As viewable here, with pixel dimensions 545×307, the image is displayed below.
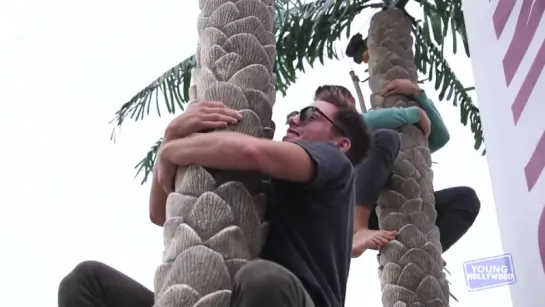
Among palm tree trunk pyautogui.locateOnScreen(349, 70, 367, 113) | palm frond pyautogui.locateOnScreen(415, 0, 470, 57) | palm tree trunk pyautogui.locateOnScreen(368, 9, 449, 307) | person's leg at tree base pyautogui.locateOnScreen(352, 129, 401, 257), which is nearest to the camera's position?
palm tree trunk pyautogui.locateOnScreen(368, 9, 449, 307)

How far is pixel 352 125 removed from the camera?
2.52 meters

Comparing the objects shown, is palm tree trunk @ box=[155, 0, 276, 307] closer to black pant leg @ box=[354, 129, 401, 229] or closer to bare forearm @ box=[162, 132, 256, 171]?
bare forearm @ box=[162, 132, 256, 171]

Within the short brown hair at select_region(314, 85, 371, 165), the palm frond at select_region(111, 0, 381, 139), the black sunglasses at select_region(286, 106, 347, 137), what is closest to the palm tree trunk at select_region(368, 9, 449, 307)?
the palm frond at select_region(111, 0, 381, 139)

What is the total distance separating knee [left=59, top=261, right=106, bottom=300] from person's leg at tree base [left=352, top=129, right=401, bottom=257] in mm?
1926

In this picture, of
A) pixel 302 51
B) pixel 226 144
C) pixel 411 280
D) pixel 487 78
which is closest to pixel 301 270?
pixel 226 144

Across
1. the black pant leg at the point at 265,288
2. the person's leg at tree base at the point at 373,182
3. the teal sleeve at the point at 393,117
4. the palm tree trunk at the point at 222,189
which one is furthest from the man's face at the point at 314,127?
the teal sleeve at the point at 393,117

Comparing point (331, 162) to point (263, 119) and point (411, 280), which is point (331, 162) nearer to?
point (263, 119)

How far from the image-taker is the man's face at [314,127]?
8.05 ft

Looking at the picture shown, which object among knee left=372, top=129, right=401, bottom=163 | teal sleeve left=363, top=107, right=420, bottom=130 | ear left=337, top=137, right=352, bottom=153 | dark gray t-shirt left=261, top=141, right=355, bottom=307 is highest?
teal sleeve left=363, top=107, right=420, bottom=130

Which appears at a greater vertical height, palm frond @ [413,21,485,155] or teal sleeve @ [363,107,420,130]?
palm frond @ [413,21,485,155]

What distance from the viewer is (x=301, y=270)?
202 centimetres

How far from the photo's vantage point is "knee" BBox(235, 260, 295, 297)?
170cm

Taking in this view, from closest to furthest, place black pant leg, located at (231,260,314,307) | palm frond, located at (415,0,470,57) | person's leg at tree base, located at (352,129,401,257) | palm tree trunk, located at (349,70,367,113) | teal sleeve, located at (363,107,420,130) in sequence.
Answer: black pant leg, located at (231,260,314,307)
person's leg at tree base, located at (352,129,401,257)
teal sleeve, located at (363,107,420,130)
palm tree trunk, located at (349,70,367,113)
palm frond, located at (415,0,470,57)

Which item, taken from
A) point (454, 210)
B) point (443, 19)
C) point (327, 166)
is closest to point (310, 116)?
point (327, 166)
